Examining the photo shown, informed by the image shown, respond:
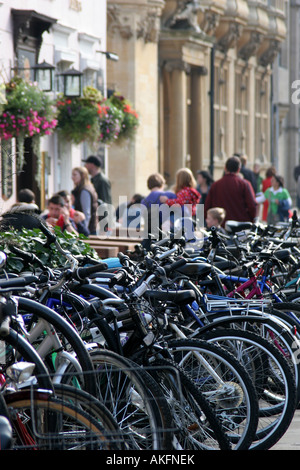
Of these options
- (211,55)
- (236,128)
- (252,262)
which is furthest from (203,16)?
(252,262)

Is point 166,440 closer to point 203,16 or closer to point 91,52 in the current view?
point 91,52

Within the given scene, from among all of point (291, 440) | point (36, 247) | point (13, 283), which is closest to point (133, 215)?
point (36, 247)

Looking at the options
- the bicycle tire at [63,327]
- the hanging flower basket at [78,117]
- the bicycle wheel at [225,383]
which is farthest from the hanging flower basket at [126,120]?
the bicycle tire at [63,327]

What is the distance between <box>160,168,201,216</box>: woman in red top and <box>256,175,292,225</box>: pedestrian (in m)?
7.23

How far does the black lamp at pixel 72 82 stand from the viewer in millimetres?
16469

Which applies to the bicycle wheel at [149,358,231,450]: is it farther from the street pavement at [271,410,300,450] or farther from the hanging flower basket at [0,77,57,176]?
the hanging flower basket at [0,77,57,176]

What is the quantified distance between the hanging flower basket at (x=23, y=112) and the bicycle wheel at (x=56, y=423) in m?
9.30

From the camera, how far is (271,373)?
598cm

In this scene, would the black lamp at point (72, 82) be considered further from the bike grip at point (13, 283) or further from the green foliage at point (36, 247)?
the bike grip at point (13, 283)

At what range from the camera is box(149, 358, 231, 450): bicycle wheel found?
16.7 feet

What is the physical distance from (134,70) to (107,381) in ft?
61.9

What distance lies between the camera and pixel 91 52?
1998cm

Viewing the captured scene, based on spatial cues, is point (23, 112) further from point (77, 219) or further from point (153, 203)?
point (153, 203)

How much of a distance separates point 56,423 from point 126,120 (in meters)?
14.2
